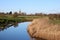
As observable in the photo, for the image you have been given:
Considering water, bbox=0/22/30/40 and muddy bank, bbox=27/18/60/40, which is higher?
muddy bank, bbox=27/18/60/40

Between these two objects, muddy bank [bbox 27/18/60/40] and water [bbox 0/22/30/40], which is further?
water [bbox 0/22/30/40]

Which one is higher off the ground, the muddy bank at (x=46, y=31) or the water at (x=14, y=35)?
the muddy bank at (x=46, y=31)

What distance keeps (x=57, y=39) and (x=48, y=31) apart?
102 inches

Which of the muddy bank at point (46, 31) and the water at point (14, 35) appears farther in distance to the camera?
the water at point (14, 35)

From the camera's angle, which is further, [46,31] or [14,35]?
[14,35]

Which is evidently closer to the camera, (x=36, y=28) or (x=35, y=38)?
(x=35, y=38)

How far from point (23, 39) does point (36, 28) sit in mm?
2325

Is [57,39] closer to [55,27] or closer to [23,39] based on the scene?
[55,27]

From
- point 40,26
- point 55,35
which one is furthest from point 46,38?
point 40,26

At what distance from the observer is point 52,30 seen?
69.4 feet

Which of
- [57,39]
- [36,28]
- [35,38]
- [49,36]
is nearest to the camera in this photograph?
[57,39]

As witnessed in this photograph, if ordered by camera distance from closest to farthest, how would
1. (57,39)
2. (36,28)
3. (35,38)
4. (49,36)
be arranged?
1. (57,39)
2. (49,36)
3. (35,38)
4. (36,28)

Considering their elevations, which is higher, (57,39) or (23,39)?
(57,39)

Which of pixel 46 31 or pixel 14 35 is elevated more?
pixel 46 31
